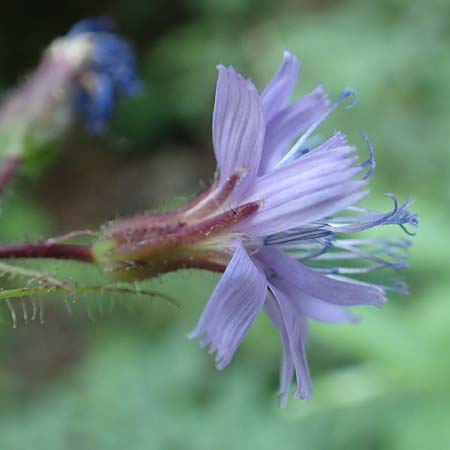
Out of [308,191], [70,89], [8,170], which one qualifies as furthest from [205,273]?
[70,89]

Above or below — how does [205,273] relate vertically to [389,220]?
below

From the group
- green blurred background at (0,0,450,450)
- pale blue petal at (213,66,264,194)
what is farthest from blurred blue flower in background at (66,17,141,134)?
pale blue petal at (213,66,264,194)

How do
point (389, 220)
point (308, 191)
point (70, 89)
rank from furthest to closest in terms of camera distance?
point (70, 89), point (389, 220), point (308, 191)

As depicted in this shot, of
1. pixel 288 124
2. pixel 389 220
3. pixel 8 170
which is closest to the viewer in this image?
pixel 389 220

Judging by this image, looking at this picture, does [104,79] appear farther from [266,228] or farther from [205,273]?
[266,228]

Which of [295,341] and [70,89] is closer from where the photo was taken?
[295,341]
